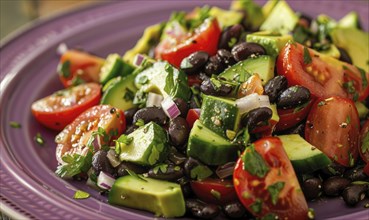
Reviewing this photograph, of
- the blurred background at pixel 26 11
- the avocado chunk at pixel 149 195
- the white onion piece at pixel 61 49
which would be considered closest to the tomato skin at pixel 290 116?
the avocado chunk at pixel 149 195

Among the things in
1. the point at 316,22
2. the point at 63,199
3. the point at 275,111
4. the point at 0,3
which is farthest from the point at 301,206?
the point at 0,3

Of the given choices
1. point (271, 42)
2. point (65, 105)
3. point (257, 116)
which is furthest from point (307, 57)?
point (65, 105)

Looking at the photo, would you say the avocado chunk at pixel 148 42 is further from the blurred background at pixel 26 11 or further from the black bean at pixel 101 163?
the blurred background at pixel 26 11

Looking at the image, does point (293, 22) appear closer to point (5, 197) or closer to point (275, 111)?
→ point (275, 111)

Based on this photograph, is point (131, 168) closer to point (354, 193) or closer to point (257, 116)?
point (257, 116)

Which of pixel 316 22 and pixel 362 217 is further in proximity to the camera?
pixel 316 22

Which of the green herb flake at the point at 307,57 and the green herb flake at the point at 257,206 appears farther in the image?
the green herb flake at the point at 307,57
